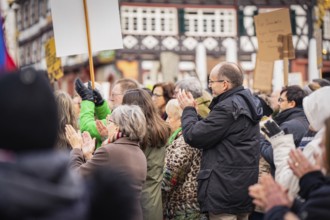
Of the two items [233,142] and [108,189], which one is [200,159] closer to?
[233,142]

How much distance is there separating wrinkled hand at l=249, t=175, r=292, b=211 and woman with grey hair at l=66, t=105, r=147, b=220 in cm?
158

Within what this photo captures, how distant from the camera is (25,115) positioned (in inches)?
98.1

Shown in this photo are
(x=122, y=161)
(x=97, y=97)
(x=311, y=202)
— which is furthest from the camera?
(x=97, y=97)

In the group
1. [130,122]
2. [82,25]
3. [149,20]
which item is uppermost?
[149,20]

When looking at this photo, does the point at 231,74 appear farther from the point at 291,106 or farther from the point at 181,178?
the point at 291,106

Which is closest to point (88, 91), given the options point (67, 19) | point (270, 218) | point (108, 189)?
point (67, 19)

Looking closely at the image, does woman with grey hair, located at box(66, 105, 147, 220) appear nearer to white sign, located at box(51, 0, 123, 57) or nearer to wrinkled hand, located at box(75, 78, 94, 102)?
wrinkled hand, located at box(75, 78, 94, 102)

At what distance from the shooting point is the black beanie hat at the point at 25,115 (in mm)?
2486

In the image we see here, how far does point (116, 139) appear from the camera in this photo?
18.5 ft

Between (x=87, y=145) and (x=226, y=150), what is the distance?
1093 millimetres

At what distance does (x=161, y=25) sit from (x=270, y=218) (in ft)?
104

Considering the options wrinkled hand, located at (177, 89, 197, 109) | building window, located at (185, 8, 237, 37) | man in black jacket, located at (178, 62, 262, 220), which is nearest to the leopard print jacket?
man in black jacket, located at (178, 62, 262, 220)

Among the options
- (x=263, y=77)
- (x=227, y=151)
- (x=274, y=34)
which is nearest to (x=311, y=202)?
(x=227, y=151)

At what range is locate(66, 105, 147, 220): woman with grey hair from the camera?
17.6 ft
